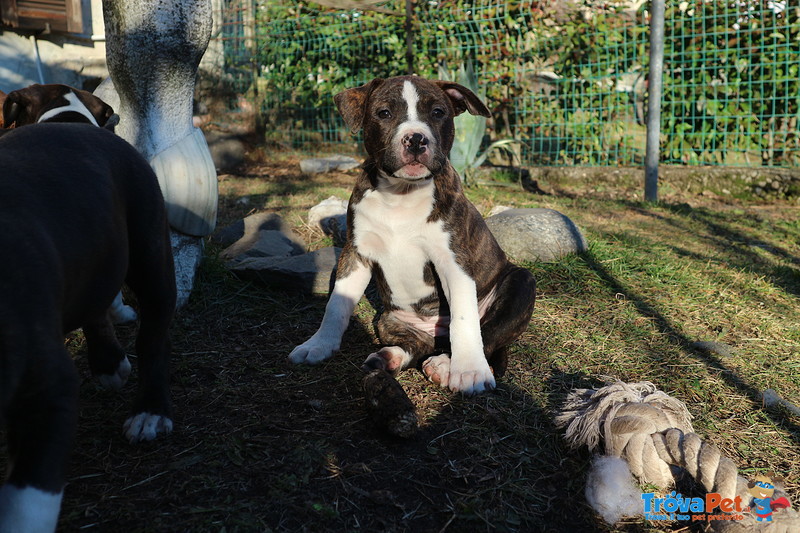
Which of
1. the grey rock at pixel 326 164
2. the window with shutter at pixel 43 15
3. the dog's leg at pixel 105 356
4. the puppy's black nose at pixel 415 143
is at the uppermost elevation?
the window with shutter at pixel 43 15

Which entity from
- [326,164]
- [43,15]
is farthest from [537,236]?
[43,15]

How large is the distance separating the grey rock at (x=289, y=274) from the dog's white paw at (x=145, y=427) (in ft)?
5.37

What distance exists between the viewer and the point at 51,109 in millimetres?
3713

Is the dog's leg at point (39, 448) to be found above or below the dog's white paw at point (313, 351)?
above

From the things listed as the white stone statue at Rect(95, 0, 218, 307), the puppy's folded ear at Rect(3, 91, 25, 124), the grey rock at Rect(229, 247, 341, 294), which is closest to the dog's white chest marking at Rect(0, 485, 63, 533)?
the white stone statue at Rect(95, 0, 218, 307)

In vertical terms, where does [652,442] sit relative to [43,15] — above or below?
below

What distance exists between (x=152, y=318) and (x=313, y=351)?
83cm

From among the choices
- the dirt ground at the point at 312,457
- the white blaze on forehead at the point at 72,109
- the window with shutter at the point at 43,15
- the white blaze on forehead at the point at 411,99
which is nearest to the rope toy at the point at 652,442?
the dirt ground at the point at 312,457

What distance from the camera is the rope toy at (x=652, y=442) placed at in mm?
2041

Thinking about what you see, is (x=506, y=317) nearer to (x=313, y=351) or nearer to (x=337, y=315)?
(x=337, y=315)

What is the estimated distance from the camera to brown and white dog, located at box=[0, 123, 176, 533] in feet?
5.82

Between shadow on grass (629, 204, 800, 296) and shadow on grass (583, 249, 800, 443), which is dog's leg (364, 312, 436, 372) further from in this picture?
shadow on grass (629, 204, 800, 296)

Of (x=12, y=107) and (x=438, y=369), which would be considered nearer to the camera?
(x=438, y=369)

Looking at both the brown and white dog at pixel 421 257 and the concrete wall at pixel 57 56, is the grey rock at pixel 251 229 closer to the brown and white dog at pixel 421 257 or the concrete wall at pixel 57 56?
the brown and white dog at pixel 421 257
